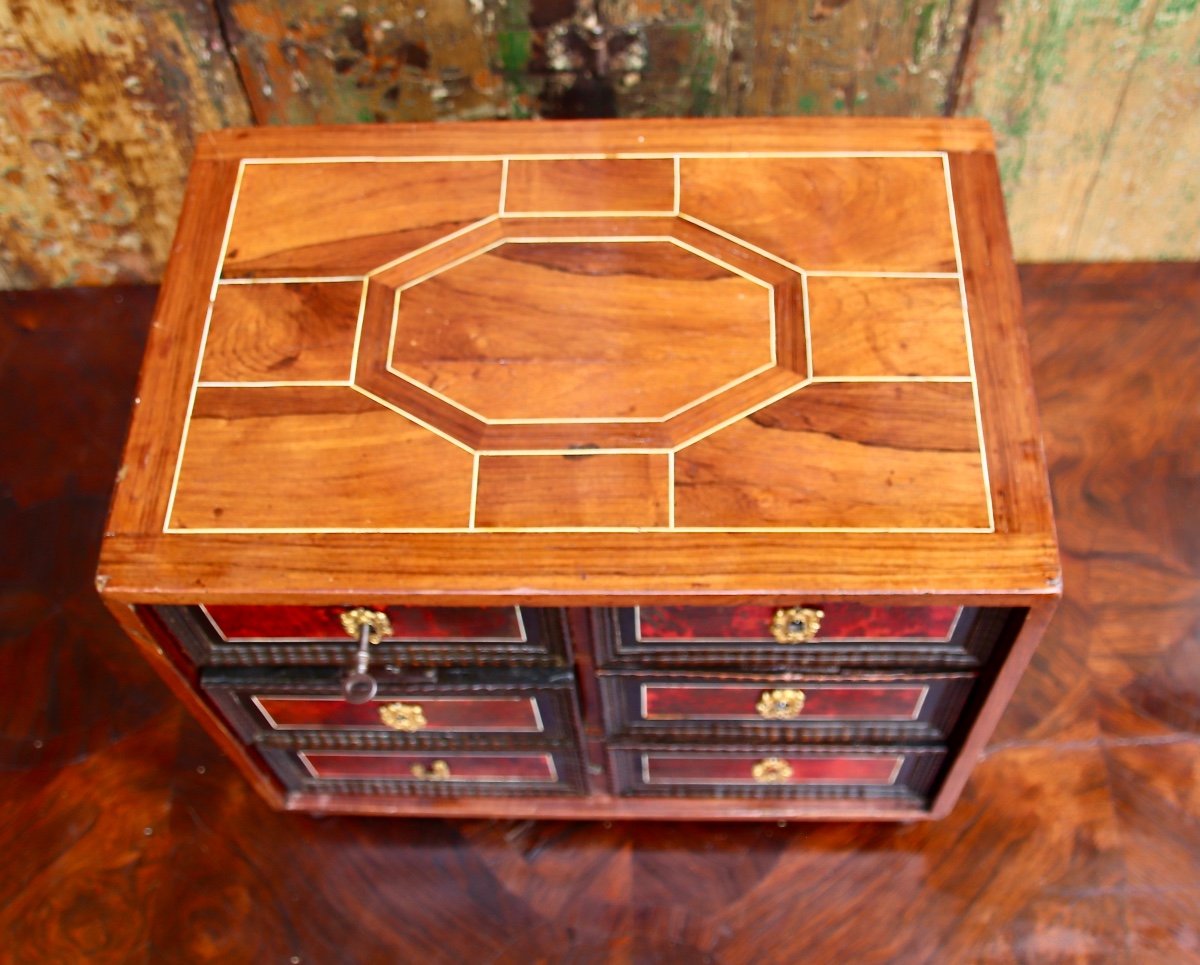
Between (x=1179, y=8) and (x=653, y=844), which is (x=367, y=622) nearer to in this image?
(x=653, y=844)

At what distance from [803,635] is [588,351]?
1.13ft

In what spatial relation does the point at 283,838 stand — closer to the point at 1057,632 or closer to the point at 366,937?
the point at 366,937

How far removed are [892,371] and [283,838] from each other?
97 cm

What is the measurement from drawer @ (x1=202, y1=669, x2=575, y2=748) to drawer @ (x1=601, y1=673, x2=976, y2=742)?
0.08 m

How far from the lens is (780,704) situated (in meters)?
1.29

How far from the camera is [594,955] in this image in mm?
1477

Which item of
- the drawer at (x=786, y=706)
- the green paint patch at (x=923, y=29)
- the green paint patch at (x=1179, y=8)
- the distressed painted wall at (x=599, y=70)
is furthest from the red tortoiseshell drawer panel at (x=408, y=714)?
the green paint patch at (x=1179, y=8)

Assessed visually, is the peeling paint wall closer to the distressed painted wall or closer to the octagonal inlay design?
the distressed painted wall

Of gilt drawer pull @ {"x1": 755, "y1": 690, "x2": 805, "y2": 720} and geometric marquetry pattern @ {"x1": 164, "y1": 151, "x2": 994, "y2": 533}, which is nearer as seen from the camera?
geometric marquetry pattern @ {"x1": 164, "y1": 151, "x2": 994, "y2": 533}

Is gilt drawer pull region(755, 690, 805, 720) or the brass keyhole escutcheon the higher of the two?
the brass keyhole escutcheon

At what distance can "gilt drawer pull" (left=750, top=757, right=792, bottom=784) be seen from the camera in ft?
4.63

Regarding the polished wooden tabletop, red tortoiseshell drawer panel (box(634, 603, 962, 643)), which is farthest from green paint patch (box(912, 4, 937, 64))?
red tortoiseshell drawer panel (box(634, 603, 962, 643))

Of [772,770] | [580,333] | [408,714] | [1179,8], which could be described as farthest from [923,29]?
[408,714]

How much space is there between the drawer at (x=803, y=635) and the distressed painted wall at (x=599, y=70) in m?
0.75
